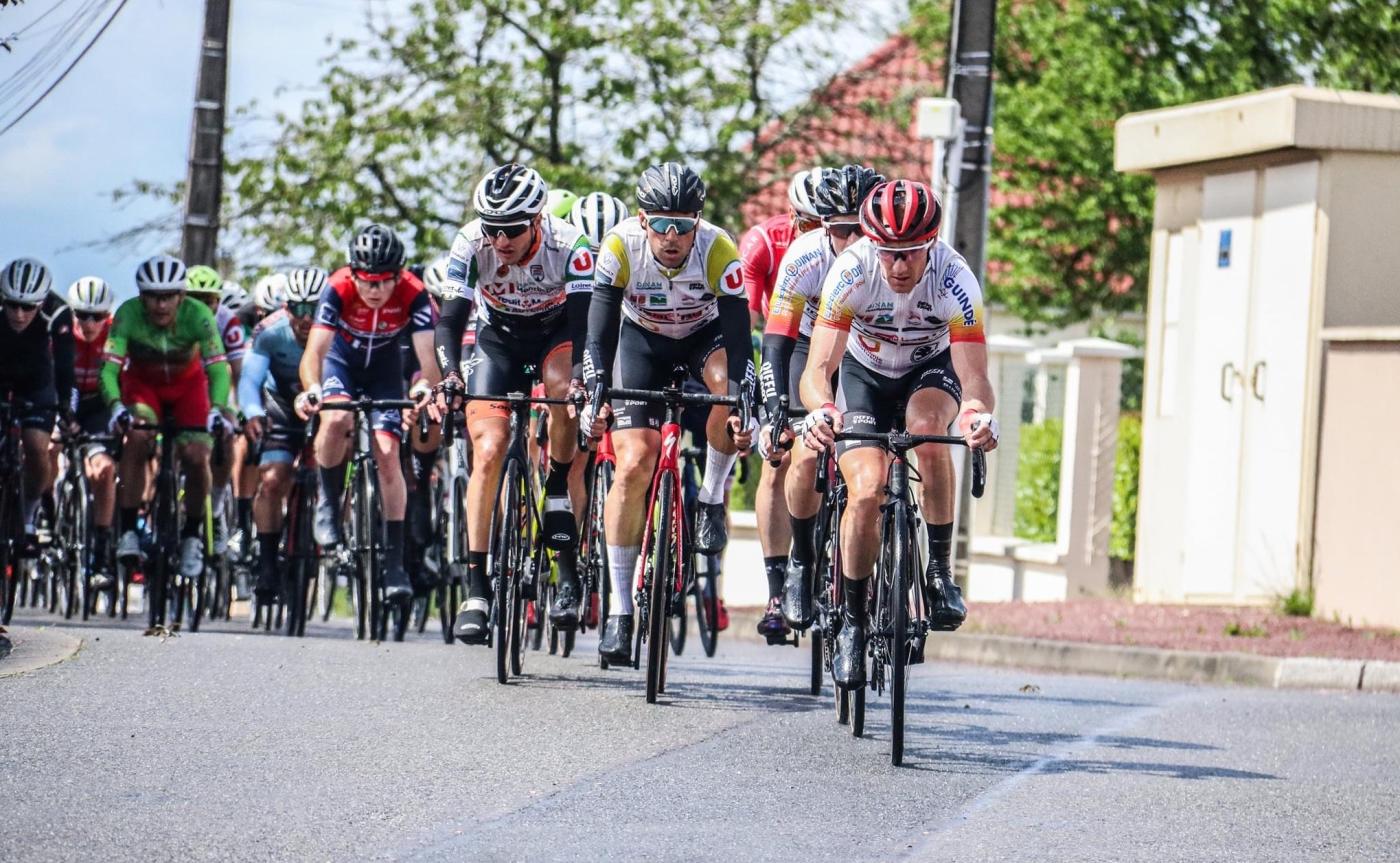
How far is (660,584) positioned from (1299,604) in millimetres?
8608

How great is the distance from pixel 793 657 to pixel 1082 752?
19.5ft

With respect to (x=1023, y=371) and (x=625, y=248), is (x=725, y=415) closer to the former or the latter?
(x=625, y=248)

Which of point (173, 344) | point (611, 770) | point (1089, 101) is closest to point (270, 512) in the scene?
point (173, 344)

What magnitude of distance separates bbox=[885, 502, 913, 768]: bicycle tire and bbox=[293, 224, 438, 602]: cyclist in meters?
4.65

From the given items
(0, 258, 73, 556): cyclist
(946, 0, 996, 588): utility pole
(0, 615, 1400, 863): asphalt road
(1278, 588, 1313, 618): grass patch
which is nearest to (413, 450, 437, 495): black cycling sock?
(0, 258, 73, 556): cyclist

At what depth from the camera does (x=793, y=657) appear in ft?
50.0

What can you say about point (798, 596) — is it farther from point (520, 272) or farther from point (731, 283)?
point (520, 272)

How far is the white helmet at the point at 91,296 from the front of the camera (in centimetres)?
1571

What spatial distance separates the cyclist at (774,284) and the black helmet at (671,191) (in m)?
0.56

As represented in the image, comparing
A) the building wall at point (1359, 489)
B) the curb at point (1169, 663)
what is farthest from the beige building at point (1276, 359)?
the curb at point (1169, 663)

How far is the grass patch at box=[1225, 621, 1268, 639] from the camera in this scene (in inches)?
613

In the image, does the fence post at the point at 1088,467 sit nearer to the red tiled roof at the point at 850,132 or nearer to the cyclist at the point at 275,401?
the cyclist at the point at 275,401

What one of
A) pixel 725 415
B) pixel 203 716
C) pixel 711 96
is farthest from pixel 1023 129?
pixel 203 716

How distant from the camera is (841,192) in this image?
10484mm
